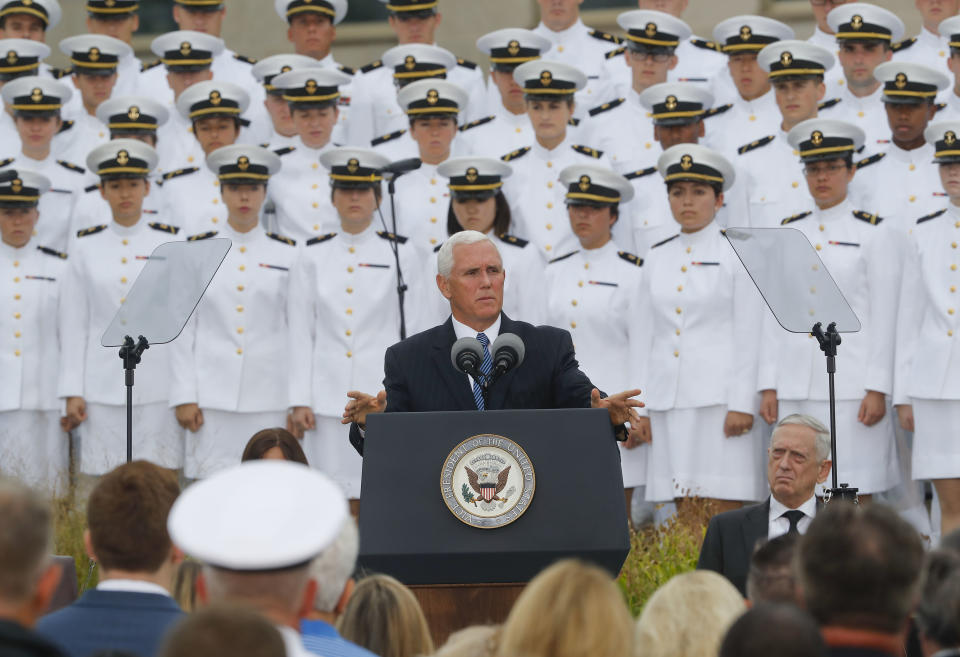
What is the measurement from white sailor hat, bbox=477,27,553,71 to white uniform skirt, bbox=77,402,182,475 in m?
2.74

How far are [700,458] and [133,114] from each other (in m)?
3.85

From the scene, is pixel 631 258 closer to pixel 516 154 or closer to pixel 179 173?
pixel 516 154

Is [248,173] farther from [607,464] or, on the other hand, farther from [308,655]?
[308,655]

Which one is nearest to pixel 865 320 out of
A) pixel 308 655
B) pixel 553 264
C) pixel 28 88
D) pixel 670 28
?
pixel 553 264

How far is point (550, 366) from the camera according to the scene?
495cm

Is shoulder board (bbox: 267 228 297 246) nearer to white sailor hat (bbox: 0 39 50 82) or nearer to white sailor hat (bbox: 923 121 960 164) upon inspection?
white sailor hat (bbox: 0 39 50 82)

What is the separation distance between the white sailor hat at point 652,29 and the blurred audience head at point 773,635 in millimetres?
7047

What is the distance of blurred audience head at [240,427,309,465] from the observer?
242 inches

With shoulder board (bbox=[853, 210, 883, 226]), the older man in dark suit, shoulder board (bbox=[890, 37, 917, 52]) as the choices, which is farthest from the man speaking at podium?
shoulder board (bbox=[890, 37, 917, 52])

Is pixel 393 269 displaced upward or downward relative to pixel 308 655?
upward

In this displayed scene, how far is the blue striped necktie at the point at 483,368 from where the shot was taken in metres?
4.66

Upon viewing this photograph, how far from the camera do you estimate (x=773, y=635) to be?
254 cm

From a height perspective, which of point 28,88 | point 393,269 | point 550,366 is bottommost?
point 550,366

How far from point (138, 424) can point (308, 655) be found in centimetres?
634
